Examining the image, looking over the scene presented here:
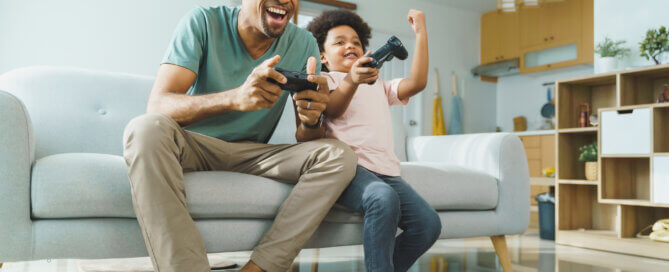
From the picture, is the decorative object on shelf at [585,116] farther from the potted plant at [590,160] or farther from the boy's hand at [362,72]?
the boy's hand at [362,72]

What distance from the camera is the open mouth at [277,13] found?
58.5 inches

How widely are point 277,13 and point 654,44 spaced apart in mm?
2723

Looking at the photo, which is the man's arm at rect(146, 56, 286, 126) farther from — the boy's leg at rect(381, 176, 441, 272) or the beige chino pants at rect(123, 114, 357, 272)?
the boy's leg at rect(381, 176, 441, 272)

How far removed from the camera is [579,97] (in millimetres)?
3498

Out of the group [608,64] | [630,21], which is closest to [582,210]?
[608,64]

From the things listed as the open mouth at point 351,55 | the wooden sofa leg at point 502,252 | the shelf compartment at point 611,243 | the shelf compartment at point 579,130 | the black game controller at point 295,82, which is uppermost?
the open mouth at point 351,55

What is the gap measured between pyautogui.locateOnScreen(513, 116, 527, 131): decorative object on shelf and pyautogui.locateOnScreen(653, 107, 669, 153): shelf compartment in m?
3.31

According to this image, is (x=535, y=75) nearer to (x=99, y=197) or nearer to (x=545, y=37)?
(x=545, y=37)

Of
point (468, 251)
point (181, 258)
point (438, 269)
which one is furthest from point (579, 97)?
point (181, 258)

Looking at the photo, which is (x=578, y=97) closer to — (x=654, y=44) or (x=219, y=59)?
(x=654, y=44)

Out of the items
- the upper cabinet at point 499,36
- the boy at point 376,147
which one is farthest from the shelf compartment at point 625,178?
the upper cabinet at point 499,36

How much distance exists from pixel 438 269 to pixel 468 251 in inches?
25.7

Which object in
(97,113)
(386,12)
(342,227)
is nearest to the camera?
(342,227)

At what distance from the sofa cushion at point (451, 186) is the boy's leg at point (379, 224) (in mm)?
388
